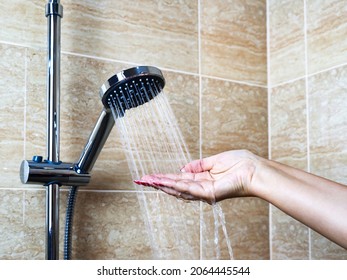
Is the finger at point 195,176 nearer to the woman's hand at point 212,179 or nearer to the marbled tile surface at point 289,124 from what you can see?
the woman's hand at point 212,179

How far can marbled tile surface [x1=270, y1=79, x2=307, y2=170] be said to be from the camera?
1432 mm

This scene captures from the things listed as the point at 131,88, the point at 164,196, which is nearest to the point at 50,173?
the point at 131,88

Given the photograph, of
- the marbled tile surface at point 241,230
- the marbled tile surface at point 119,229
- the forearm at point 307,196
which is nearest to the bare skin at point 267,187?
the forearm at point 307,196

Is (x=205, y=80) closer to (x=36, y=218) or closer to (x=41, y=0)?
(x=41, y=0)

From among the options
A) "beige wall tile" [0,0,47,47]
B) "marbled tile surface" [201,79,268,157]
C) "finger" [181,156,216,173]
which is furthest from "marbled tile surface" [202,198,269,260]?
"beige wall tile" [0,0,47,47]

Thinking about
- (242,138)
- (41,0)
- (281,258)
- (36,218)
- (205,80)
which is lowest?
(281,258)

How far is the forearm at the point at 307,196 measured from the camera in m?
0.86

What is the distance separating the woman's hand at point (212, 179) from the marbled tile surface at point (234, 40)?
1.49 ft

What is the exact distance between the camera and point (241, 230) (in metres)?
1.45

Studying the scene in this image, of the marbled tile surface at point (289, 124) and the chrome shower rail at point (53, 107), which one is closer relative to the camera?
the chrome shower rail at point (53, 107)

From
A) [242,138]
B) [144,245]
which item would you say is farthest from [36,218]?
[242,138]

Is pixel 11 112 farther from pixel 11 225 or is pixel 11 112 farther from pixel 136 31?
pixel 136 31
